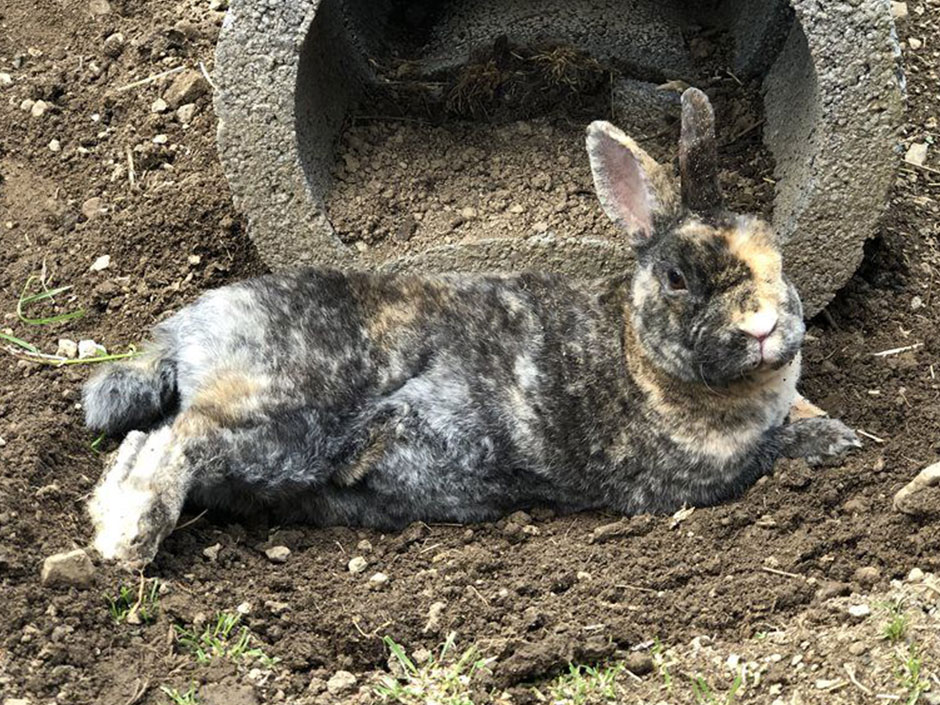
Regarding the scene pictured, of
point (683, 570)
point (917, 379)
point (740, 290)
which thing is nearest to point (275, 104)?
point (740, 290)

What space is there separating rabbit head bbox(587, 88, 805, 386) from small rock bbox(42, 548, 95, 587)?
2.12 m

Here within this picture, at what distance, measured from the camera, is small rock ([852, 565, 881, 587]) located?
455cm

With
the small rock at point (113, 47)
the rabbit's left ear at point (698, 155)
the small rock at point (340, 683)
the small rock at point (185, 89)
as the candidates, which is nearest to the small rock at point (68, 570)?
the small rock at point (340, 683)

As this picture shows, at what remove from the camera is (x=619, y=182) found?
5.43m

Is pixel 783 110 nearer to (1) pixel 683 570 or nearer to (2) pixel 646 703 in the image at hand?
(1) pixel 683 570

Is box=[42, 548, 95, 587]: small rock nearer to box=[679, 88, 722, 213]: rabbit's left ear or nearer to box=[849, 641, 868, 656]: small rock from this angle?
box=[849, 641, 868, 656]: small rock

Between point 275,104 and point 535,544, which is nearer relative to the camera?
point 535,544

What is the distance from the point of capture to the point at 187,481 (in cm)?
500

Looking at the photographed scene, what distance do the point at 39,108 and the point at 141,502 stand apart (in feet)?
9.12

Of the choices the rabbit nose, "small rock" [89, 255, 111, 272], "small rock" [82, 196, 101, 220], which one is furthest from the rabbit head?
"small rock" [82, 196, 101, 220]

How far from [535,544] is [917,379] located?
5.85 feet

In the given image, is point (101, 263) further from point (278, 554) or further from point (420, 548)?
point (420, 548)

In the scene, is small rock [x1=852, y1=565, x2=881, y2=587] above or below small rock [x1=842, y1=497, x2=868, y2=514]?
above

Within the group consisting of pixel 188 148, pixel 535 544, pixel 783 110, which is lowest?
pixel 535 544
